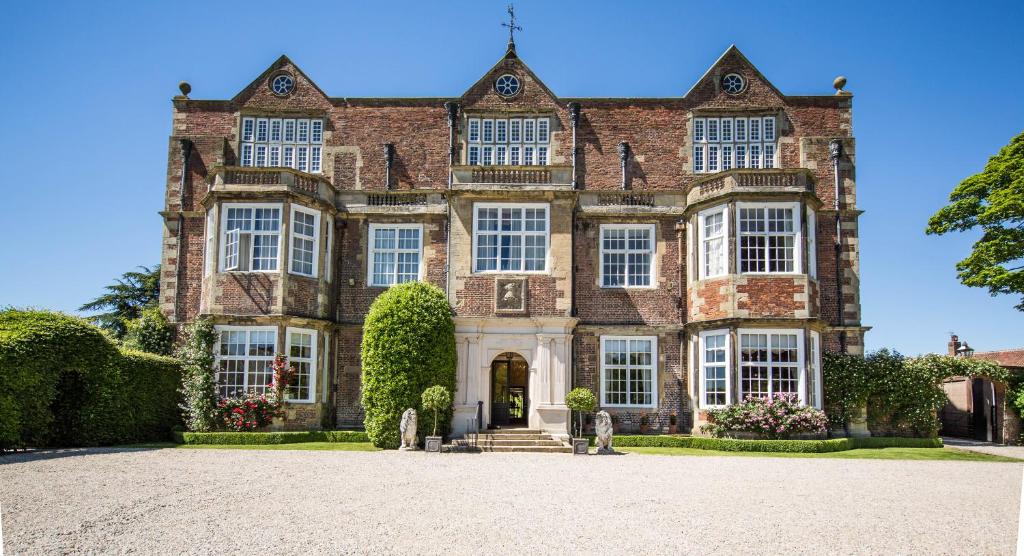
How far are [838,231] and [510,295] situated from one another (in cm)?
1075

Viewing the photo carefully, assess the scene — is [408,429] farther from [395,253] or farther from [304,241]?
[304,241]

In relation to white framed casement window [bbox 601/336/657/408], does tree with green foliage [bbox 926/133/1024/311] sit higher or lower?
higher

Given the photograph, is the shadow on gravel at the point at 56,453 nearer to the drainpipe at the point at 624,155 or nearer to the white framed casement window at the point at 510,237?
the white framed casement window at the point at 510,237

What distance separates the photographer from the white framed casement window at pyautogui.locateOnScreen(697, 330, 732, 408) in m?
22.4

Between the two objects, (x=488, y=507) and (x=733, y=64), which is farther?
(x=733, y=64)

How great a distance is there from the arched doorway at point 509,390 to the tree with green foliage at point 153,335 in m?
10.2

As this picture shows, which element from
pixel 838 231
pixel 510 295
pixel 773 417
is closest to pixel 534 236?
pixel 510 295

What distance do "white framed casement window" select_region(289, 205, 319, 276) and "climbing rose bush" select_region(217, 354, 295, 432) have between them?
2.78 metres

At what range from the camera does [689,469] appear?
16.3 metres

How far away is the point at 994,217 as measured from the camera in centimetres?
2480

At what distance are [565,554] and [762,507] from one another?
14.1ft

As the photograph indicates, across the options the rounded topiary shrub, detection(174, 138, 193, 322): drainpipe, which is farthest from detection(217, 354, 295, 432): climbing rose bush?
detection(174, 138, 193, 322): drainpipe

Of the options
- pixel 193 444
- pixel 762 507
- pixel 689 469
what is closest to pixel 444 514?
pixel 762 507

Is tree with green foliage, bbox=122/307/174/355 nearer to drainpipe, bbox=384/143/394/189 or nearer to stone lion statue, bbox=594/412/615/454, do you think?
drainpipe, bbox=384/143/394/189
